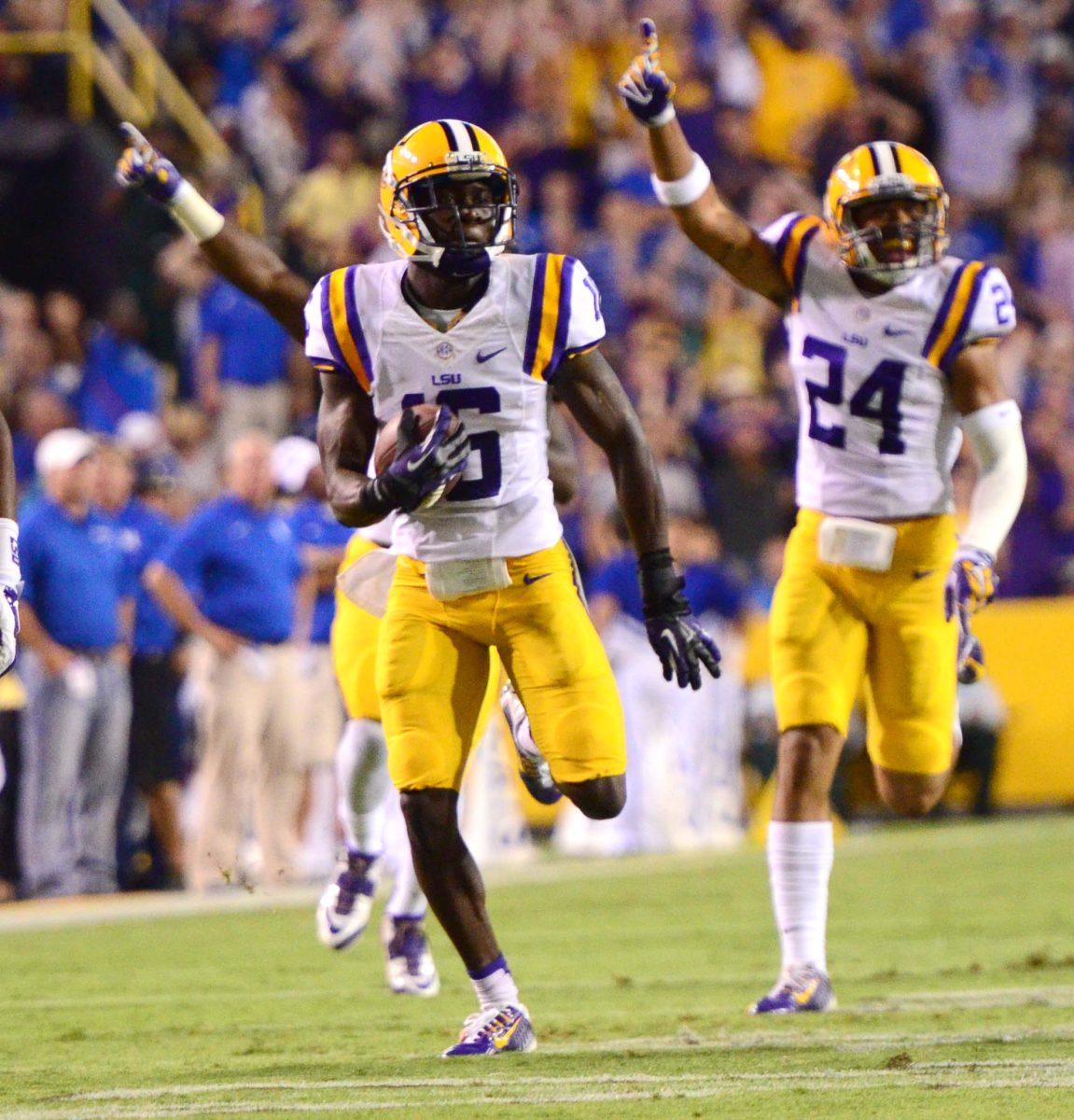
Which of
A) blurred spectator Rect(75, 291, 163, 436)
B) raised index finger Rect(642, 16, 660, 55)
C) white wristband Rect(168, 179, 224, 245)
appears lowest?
white wristband Rect(168, 179, 224, 245)

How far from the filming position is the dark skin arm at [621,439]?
4953 millimetres

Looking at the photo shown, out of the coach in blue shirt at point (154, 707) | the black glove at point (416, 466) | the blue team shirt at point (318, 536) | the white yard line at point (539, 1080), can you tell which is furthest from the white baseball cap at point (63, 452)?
the white yard line at point (539, 1080)

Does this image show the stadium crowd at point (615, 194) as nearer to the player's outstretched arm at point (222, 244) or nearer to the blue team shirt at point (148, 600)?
the blue team shirt at point (148, 600)

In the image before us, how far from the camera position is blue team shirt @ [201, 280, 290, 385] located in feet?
40.4

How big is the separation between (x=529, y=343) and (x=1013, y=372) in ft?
30.4

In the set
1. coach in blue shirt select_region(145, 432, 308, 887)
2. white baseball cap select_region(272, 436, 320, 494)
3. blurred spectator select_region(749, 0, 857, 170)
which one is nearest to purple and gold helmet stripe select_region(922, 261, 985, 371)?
white baseball cap select_region(272, 436, 320, 494)

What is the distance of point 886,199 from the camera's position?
230 inches

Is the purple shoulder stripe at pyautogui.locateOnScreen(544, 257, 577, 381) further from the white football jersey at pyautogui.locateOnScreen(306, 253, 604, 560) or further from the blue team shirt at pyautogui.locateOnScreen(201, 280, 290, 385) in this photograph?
the blue team shirt at pyautogui.locateOnScreen(201, 280, 290, 385)

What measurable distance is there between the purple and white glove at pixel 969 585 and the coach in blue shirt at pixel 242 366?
717 cm

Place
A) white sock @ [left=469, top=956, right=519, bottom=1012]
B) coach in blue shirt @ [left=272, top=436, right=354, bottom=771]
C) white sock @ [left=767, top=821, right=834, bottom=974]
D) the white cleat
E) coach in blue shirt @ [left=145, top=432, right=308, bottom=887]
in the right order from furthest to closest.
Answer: coach in blue shirt @ [left=272, top=436, right=354, bottom=771] → coach in blue shirt @ [left=145, top=432, right=308, bottom=887] → white sock @ [left=767, top=821, right=834, bottom=974] → the white cleat → white sock @ [left=469, top=956, right=519, bottom=1012]

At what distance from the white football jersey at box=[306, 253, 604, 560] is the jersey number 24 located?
1134 mm

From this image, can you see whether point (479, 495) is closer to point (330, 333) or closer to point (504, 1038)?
point (330, 333)

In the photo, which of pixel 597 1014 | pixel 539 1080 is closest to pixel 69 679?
pixel 597 1014

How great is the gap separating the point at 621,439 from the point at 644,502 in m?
0.15
